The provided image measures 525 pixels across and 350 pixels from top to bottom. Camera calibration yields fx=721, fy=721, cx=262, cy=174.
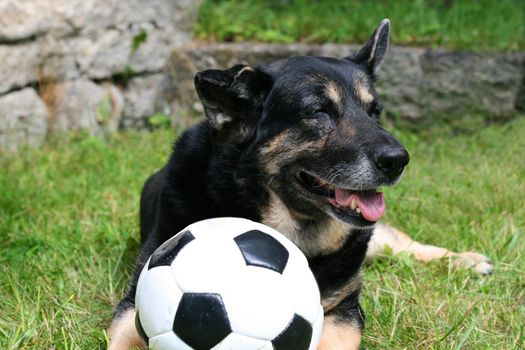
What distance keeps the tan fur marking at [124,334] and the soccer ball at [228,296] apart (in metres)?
0.25

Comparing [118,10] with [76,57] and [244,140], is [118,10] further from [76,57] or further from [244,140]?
[244,140]

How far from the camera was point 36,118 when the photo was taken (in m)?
6.88

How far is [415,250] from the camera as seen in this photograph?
444cm

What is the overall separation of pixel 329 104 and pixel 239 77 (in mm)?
448

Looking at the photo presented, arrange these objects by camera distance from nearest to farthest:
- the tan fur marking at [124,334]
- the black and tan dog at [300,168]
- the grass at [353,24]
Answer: the tan fur marking at [124,334]
the black and tan dog at [300,168]
the grass at [353,24]

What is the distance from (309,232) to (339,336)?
1.92 ft

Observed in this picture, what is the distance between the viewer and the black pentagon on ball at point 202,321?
8.66ft

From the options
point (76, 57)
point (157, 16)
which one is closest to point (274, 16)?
point (157, 16)

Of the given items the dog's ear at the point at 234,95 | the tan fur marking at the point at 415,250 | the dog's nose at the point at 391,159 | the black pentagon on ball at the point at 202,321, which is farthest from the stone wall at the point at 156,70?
the black pentagon on ball at the point at 202,321

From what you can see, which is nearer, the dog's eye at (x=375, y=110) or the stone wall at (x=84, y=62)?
the dog's eye at (x=375, y=110)

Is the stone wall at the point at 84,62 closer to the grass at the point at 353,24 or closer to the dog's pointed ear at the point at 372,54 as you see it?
the grass at the point at 353,24

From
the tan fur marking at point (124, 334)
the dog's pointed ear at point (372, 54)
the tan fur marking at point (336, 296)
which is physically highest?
the dog's pointed ear at point (372, 54)

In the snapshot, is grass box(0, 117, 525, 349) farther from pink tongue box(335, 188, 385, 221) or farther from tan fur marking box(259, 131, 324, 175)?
tan fur marking box(259, 131, 324, 175)

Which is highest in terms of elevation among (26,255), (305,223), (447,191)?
(305,223)
